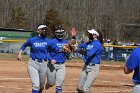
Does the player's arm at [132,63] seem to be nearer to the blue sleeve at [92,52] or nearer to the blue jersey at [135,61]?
the blue jersey at [135,61]

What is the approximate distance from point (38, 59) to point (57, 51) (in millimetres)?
852

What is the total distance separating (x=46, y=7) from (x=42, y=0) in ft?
12.8

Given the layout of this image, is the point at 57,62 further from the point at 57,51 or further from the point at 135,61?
the point at 135,61

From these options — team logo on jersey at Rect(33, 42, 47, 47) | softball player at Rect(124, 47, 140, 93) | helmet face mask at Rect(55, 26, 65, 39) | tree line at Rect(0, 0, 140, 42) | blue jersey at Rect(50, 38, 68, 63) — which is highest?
softball player at Rect(124, 47, 140, 93)

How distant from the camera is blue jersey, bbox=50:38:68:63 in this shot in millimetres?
13211

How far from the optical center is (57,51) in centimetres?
1328

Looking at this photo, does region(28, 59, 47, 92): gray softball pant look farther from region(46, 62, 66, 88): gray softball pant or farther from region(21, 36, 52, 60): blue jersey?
region(46, 62, 66, 88): gray softball pant

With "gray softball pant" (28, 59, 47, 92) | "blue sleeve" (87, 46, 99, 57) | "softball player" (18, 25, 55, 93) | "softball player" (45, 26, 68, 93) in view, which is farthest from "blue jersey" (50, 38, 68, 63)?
"blue sleeve" (87, 46, 99, 57)

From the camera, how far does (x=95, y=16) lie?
121875 mm

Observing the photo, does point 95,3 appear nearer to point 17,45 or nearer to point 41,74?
point 17,45

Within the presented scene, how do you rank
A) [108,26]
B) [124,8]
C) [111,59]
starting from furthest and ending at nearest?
[124,8] < [108,26] < [111,59]

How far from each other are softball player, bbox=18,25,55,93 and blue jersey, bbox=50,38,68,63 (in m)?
0.33

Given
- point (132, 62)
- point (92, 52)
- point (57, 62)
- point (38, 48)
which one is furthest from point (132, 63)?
point (57, 62)

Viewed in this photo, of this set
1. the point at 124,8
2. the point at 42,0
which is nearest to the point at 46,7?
the point at 42,0
